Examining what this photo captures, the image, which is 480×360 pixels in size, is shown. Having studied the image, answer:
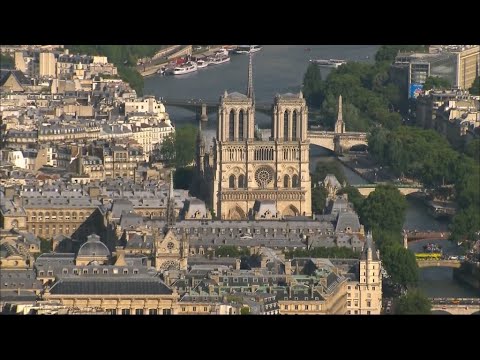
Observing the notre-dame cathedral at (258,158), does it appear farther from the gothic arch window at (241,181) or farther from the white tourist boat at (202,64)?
the white tourist boat at (202,64)

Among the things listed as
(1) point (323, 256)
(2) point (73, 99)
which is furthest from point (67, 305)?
(2) point (73, 99)

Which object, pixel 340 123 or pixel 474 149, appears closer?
pixel 474 149

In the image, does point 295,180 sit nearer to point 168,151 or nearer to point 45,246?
point 45,246

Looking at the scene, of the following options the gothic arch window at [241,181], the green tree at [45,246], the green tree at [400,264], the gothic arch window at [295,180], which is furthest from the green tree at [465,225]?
the green tree at [45,246]

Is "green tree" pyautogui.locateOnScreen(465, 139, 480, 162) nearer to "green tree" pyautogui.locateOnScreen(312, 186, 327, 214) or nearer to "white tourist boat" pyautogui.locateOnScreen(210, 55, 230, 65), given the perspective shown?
"green tree" pyautogui.locateOnScreen(312, 186, 327, 214)

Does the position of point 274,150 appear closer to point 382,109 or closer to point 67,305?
point 67,305

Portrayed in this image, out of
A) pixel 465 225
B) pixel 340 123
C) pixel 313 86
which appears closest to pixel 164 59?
pixel 313 86

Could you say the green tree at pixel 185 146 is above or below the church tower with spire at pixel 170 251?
above
